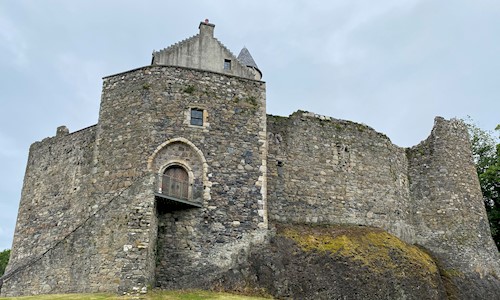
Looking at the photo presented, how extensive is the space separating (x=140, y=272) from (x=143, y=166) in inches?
210

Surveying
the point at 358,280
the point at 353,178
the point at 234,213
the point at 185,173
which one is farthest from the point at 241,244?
the point at 353,178

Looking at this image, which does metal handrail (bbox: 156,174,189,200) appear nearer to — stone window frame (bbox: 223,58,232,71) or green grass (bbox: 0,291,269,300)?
green grass (bbox: 0,291,269,300)

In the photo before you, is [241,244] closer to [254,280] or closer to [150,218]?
[254,280]

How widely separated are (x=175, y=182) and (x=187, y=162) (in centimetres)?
108

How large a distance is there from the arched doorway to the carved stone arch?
161 millimetres

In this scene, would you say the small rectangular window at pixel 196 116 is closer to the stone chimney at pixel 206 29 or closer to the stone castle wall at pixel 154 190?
the stone castle wall at pixel 154 190

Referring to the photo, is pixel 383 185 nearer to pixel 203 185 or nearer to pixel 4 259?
pixel 203 185

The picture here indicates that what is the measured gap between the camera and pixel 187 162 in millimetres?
26000

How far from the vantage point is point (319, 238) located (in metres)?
27.9

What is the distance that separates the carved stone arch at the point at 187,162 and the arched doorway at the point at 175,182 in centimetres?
16

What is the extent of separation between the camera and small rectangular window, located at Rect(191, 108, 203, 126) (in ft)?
88.2

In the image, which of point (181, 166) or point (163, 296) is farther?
point (181, 166)

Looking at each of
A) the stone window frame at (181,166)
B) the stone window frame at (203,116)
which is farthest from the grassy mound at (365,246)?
the stone window frame at (203,116)

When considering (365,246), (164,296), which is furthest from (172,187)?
(365,246)
